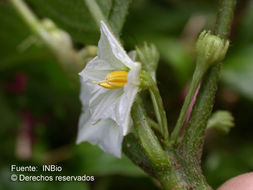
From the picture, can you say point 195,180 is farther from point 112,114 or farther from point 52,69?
point 52,69

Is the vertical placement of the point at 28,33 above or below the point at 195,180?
above

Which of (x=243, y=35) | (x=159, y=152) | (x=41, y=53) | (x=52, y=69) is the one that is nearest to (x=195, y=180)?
(x=159, y=152)

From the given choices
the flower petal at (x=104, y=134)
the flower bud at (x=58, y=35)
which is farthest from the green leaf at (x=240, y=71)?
the flower petal at (x=104, y=134)

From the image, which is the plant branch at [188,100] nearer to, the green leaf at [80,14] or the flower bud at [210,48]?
the flower bud at [210,48]

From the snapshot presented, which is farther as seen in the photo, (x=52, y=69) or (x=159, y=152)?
(x=52, y=69)

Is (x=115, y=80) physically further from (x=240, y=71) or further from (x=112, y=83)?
(x=240, y=71)

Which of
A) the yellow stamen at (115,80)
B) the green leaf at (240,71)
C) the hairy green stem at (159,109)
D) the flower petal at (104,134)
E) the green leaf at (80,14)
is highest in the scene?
the green leaf at (80,14)

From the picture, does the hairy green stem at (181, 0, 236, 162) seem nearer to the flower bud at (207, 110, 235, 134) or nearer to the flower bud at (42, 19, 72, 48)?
the flower bud at (207, 110, 235, 134)

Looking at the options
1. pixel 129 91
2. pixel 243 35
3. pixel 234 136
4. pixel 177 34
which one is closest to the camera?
pixel 129 91
